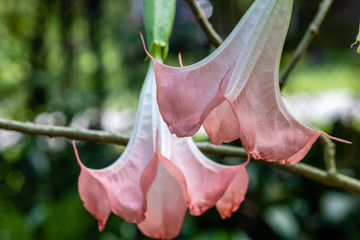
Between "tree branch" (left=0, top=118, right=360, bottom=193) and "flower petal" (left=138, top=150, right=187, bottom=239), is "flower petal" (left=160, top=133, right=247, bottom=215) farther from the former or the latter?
"tree branch" (left=0, top=118, right=360, bottom=193)

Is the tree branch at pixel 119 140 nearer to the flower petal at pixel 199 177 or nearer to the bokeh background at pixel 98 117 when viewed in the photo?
the flower petal at pixel 199 177

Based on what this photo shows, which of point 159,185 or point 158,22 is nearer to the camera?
point 159,185

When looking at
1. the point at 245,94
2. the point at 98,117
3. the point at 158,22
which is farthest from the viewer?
the point at 98,117

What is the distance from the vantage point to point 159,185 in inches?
14.4

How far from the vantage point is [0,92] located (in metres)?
2.12

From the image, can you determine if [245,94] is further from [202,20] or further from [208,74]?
[202,20]

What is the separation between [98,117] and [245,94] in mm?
1928

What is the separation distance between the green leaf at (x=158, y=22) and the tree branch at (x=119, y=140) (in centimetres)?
13

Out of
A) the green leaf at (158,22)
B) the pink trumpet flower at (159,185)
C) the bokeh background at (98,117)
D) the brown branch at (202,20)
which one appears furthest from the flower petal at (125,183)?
the bokeh background at (98,117)

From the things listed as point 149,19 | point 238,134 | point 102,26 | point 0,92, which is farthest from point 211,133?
point 102,26

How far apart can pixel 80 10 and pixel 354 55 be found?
172 centimetres

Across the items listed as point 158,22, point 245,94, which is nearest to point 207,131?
point 245,94

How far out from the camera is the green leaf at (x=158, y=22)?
18.2 inches

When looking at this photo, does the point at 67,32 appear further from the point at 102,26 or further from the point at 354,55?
the point at 354,55
